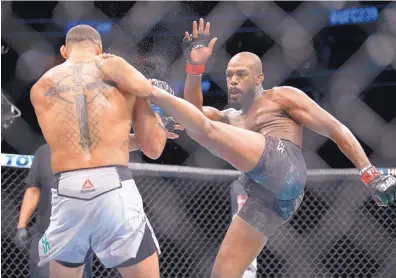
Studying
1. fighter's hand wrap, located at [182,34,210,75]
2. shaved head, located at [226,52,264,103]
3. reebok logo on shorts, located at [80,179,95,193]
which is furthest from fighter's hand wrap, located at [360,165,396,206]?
reebok logo on shorts, located at [80,179,95,193]

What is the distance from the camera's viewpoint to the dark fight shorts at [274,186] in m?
2.54

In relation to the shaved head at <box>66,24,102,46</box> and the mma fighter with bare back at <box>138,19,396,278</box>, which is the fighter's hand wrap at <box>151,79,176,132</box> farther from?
the shaved head at <box>66,24,102,46</box>

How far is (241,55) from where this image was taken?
2.82 meters

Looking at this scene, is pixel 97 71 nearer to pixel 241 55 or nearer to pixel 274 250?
pixel 241 55

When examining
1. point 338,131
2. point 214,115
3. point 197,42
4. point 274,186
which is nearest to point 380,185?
point 338,131

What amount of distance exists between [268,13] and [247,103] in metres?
1.71

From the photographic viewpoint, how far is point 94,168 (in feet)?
6.70

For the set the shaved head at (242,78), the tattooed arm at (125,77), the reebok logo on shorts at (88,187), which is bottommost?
the reebok logo on shorts at (88,187)

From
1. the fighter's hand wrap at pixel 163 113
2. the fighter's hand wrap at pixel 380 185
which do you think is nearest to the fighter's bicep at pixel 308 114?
Result: the fighter's hand wrap at pixel 380 185

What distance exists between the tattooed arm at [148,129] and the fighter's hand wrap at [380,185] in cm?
87

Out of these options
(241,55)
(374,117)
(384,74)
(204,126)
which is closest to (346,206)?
(374,117)

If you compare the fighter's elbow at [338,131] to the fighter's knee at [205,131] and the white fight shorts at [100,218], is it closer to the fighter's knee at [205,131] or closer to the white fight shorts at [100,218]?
the fighter's knee at [205,131]

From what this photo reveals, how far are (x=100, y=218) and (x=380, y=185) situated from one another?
1.10 m

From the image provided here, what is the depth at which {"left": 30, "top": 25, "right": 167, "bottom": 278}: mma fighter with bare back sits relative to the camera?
2029 mm
